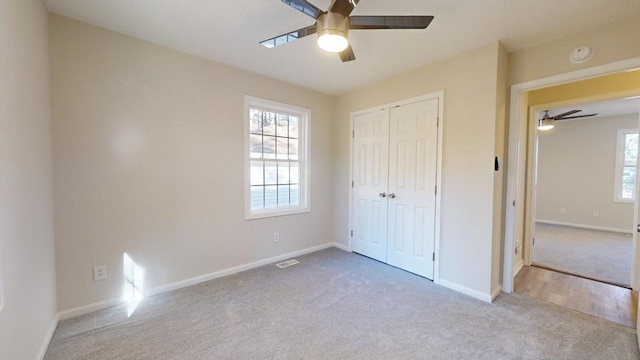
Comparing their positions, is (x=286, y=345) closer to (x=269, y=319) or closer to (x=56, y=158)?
(x=269, y=319)

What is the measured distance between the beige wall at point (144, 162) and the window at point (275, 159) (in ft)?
0.45

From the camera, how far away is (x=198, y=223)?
112 inches

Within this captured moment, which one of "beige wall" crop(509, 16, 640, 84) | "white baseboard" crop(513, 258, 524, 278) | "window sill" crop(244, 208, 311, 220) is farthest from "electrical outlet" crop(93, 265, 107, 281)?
"white baseboard" crop(513, 258, 524, 278)

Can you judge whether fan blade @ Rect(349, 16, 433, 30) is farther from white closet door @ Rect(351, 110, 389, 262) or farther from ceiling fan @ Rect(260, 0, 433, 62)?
white closet door @ Rect(351, 110, 389, 262)

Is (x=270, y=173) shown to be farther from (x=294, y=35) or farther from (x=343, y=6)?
(x=343, y=6)

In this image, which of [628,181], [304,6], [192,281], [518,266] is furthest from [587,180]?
[192,281]

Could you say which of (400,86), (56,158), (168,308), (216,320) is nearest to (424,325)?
(216,320)

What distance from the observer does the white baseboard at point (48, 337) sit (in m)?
1.71

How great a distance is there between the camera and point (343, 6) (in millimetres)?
1561

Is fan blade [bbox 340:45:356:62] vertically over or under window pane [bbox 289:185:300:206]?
over

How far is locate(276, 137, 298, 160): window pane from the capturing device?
11.9 feet

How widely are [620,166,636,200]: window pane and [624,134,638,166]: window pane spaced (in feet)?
0.44

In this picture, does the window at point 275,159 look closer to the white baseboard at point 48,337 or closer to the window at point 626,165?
the white baseboard at point 48,337

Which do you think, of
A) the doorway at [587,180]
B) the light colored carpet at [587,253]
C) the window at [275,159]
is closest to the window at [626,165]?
the doorway at [587,180]
